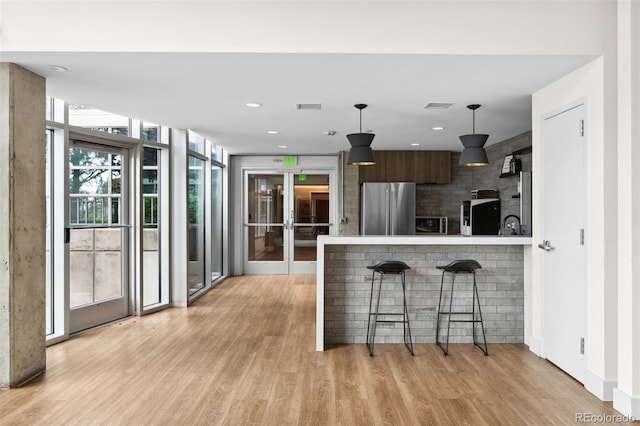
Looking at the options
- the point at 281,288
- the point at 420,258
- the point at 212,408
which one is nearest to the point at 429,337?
the point at 420,258

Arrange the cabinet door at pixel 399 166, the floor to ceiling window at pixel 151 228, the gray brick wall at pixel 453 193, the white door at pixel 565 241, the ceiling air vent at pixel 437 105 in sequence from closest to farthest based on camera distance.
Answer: the white door at pixel 565 241 → the ceiling air vent at pixel 437 105 → the floor to ceiling window at pixel 151 228 → the cabinet door at pixel 399 166 → the gray brick wall at pixel 453 193

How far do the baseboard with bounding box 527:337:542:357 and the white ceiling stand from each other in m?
2.34

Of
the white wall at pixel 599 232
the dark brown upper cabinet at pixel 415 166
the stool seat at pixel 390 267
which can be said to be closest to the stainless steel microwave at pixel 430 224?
the dark brown upper cabinet at pixel 415 166

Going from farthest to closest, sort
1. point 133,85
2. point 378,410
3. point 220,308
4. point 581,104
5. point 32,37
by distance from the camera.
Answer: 1. point 220,308
2. point 133,85
3. point 581,104
4. point 32,37
5. point 378,410

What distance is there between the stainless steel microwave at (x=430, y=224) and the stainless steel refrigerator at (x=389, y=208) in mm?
325

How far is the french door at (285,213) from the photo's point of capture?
29.2ft

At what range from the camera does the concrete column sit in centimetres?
326

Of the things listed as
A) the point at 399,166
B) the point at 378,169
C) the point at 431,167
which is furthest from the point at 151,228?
the point at 431,167

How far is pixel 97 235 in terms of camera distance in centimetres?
501

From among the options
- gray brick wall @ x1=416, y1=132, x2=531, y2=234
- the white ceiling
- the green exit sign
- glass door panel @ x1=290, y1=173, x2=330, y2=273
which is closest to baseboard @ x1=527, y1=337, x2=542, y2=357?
the white ceiling

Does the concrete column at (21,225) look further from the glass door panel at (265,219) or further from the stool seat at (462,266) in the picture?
the glass door panel at (265,219)

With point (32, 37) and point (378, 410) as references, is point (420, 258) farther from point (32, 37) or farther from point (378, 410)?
point (32, 37)

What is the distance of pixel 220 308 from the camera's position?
5.94 metres

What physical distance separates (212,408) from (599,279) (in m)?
2.89
